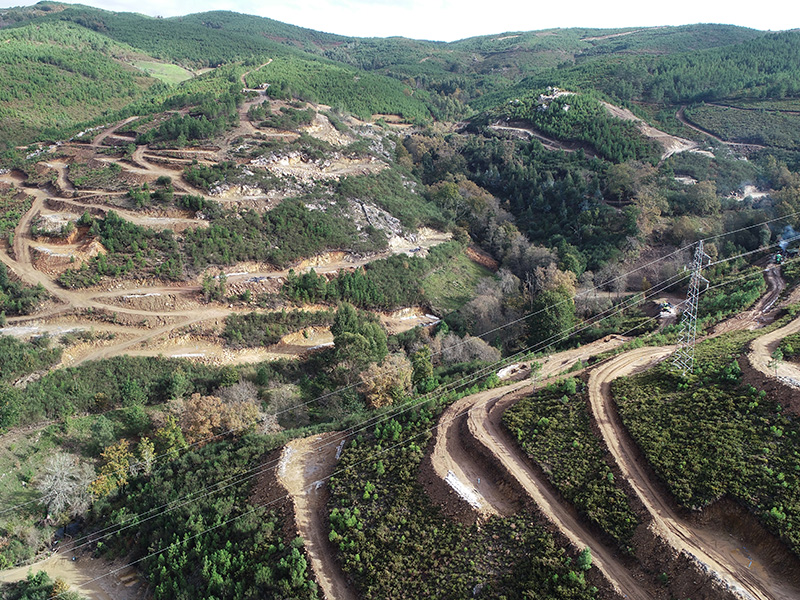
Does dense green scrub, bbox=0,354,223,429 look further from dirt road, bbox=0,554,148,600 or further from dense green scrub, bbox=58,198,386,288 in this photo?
dirt road, bbox=0,554,148,600

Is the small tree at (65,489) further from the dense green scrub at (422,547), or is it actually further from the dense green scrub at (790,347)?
the dense green scrub at (790,347)

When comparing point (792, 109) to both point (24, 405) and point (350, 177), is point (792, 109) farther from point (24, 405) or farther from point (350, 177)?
point (24, 405)

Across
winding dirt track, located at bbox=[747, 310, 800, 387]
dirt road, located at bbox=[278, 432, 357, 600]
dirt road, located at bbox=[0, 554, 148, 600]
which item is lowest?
dirt road, located at bbox=[0, 554, 148, 600]

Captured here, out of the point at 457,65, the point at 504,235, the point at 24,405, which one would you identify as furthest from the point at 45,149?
the point at 457,65

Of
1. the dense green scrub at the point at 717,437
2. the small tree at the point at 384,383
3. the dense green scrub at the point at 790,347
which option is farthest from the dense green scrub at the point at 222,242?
the dense green scrub at the point at 790,347

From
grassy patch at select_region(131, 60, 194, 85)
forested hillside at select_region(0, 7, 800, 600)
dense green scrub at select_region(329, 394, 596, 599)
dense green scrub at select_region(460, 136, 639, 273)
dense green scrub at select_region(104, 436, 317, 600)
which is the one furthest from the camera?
grassy patch at select_region(131, 60, 194, 85)

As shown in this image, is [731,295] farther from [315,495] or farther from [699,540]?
[315,495]

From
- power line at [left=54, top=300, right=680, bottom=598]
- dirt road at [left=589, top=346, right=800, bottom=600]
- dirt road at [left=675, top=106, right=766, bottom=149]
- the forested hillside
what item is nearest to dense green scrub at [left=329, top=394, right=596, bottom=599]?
the forested hillside

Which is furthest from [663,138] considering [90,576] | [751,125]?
[90,576]
